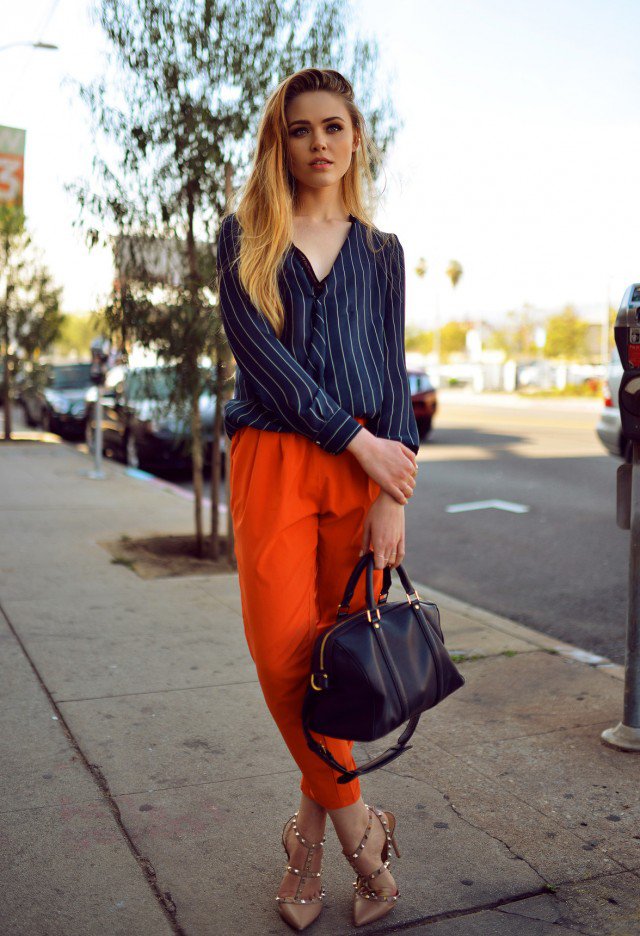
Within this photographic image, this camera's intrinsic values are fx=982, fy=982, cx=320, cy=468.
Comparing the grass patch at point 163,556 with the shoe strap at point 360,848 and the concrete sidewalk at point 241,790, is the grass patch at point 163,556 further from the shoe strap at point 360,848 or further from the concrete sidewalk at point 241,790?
the shoe strap at point 360,848

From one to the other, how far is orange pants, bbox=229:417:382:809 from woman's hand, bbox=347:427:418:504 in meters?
0.07

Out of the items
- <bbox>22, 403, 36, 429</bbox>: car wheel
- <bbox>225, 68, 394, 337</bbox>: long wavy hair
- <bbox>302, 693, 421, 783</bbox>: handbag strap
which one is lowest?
<bbox>22, 403, 36, 429</bbox>: car wheel

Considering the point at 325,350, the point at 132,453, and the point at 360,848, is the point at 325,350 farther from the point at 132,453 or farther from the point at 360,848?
the point at 132,453

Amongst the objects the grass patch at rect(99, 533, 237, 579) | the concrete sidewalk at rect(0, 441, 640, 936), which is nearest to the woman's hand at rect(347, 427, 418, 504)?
the concrete sidewalk at rect(0, 441, 640, 936)

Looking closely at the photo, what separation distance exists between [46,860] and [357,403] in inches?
59.5

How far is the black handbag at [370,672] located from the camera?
2145 millimetres

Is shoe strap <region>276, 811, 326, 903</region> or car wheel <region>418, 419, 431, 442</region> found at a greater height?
car wheel <region>418, 419, 431, 442</region>

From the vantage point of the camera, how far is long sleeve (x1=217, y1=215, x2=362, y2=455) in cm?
220

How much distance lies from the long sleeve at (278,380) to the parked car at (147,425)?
4.51m

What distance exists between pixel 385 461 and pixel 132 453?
39.1 feet

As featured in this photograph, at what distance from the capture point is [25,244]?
655 inches

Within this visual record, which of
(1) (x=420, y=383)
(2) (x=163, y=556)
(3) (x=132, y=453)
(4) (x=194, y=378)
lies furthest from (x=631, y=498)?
(1) (x=420, y=383)

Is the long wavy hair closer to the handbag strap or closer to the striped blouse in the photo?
the striped blouse

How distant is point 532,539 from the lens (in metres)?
8.43
